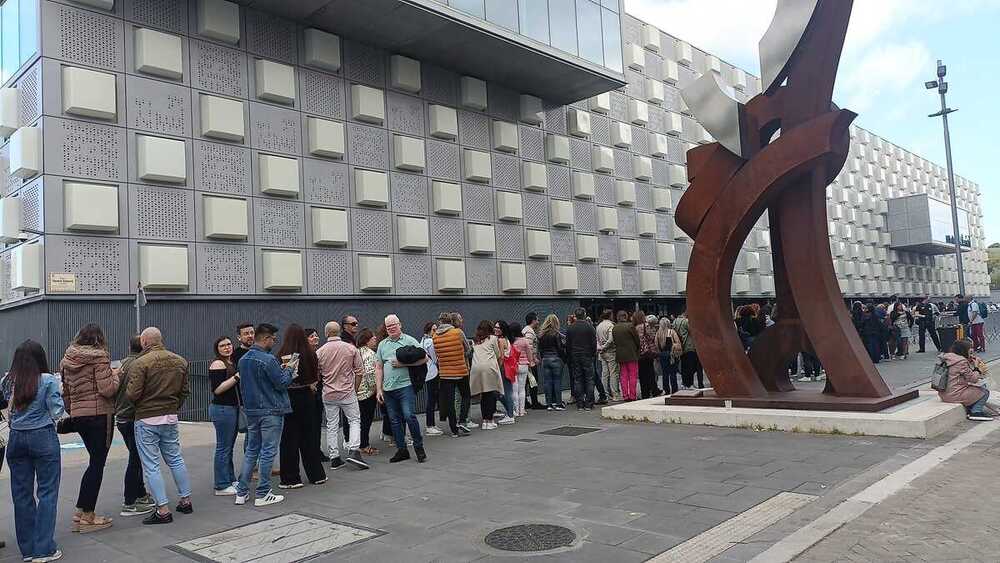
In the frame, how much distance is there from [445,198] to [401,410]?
897 cm

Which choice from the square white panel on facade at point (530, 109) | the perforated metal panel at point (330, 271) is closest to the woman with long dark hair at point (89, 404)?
the perforated metal panel at point (330, 271)

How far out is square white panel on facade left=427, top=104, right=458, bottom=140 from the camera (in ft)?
57.3

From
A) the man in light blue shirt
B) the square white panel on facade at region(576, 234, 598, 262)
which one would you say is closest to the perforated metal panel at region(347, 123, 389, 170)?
the square white panel on facade at region(576, 234, 598, 262)

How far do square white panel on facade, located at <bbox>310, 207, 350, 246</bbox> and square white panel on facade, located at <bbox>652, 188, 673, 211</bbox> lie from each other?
12.6 metres

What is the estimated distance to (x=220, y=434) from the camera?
25.0 feet

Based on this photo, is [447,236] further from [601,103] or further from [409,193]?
[601,103]

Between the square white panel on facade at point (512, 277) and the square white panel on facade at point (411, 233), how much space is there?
2683mm

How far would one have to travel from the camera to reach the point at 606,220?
2208cm

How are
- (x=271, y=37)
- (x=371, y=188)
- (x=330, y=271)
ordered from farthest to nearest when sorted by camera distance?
(x=371, y=188), (x=330, y=271), (x=271, y=37)

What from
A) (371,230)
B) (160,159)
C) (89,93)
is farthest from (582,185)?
(89,93)

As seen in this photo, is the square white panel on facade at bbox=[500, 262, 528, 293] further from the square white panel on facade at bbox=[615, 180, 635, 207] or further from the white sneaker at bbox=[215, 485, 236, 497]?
the white sneaker at bbox=[215, 485, 236, 497]

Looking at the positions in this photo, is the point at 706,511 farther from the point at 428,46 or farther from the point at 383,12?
the point at 428,46

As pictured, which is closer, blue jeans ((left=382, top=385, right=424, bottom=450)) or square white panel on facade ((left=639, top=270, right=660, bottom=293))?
blue jeans ((left=382, top=385, right=424, bottom=450))

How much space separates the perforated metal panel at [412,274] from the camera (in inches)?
649
